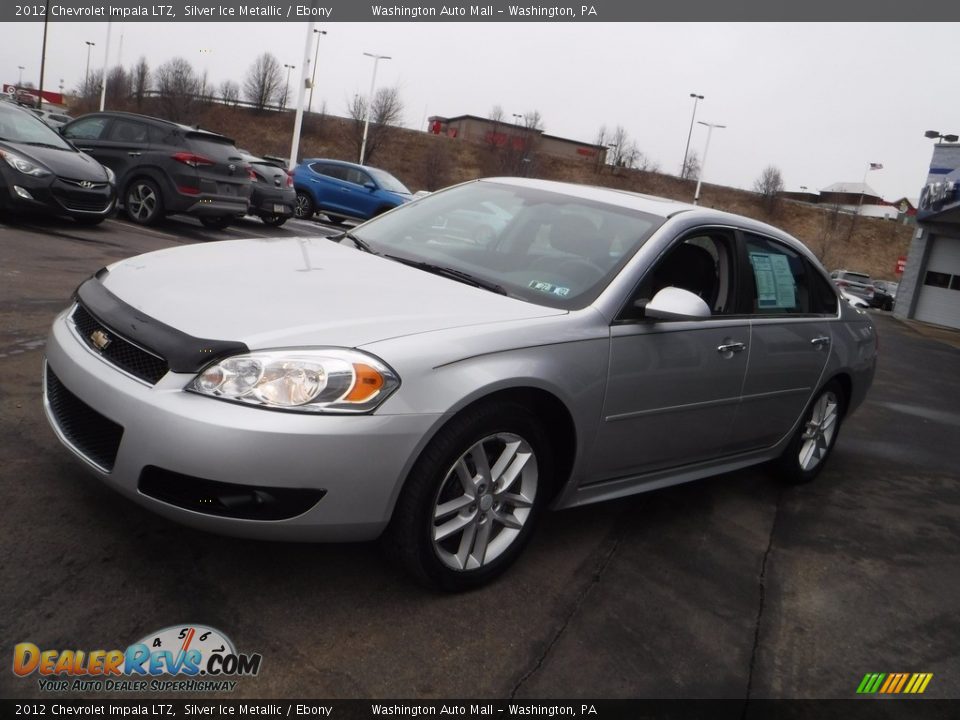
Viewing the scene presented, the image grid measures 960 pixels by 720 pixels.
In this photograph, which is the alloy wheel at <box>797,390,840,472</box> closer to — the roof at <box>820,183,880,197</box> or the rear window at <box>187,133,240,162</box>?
the rear window at <box>187,133,240,162</box>

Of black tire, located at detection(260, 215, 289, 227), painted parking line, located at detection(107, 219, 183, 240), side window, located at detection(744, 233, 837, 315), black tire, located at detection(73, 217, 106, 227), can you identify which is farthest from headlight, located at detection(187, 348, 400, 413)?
black tire, located at detection(260, 215, 289, 227)

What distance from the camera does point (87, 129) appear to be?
12.5m

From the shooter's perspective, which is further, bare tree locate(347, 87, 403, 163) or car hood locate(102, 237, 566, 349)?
bare tree locate(347, 87, 403, 163)

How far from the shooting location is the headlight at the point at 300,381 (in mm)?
2592

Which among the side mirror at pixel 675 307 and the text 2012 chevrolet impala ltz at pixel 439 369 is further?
the side mirror at pixel 675 307

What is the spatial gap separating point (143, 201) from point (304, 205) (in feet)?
29.7

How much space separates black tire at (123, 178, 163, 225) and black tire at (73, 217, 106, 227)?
1198mm

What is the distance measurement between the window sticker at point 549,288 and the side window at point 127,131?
1023 centimetres

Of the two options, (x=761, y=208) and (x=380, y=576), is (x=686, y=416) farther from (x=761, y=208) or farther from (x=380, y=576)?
A: (x=761, y=208)

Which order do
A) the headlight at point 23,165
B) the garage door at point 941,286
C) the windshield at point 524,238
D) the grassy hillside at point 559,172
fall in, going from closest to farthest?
the windshield at point 524,238 → the headlight at point 23,165 → the garage door at point 941,286 → the grassy hillside at point 559,172

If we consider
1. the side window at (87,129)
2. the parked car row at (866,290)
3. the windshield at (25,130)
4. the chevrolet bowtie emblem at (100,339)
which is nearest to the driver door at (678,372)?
the chevrolet bowtie emblem at (100,339)

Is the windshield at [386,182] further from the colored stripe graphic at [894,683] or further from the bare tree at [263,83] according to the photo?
the bare tree at [263,83]

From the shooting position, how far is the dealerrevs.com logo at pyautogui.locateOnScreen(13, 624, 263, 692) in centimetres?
230

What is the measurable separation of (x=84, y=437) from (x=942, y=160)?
114 feet
